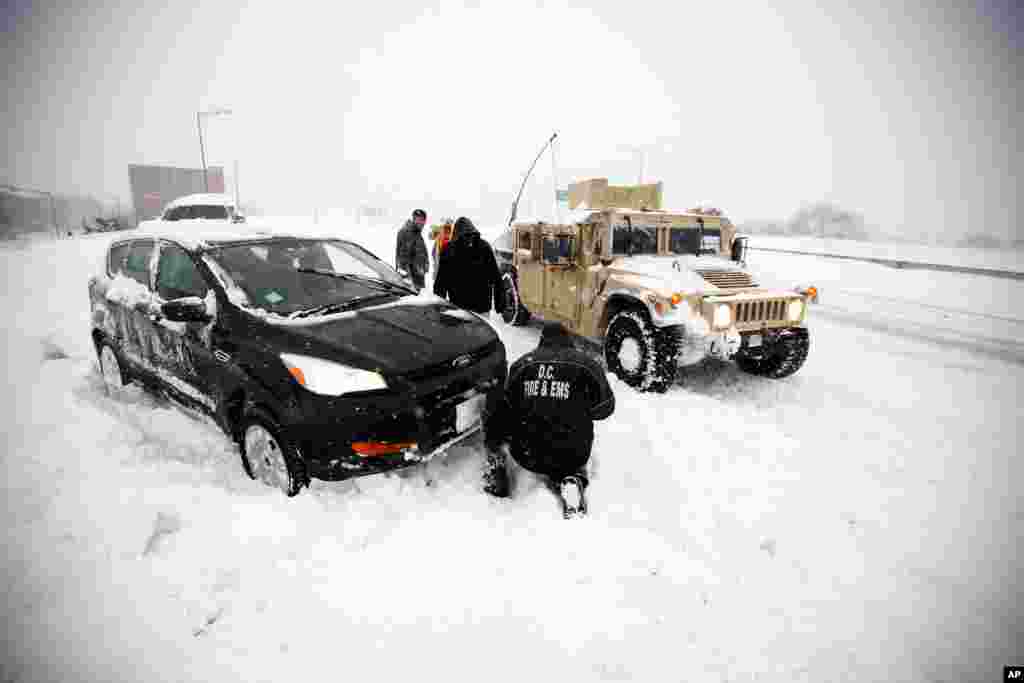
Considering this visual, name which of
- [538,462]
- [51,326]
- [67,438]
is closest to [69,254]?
[51,326]

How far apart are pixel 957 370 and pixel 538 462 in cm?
661

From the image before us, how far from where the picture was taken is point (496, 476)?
2.85 m

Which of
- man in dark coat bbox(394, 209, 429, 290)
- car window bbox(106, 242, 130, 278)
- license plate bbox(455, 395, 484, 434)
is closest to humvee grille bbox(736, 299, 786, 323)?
license plate bbox(455, 395, 484, 434)

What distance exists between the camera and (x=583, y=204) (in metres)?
8.71

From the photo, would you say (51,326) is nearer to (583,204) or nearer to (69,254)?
(583,204)

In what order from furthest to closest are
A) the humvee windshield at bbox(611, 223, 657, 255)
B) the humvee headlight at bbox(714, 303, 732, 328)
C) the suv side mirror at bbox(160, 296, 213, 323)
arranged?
the humvee windshield at bbox(611, 223, 657, 255), the humvee headlight at bbox(714, 303, 732, 328), the suv side mirror at bbox(160, 296, 213, 323)

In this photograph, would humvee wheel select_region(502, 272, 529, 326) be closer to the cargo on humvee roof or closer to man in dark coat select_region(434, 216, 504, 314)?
the cargo on humvee roof

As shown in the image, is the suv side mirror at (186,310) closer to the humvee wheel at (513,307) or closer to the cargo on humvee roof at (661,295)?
the cargo on humvee roof at (661,295)

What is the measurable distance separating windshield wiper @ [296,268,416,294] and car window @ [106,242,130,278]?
1.82m

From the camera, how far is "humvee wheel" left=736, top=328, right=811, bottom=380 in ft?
15.3

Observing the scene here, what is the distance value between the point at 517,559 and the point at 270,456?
158 cm

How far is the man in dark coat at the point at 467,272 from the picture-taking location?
202 inches

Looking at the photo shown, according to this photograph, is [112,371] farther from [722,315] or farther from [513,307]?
[722,315]

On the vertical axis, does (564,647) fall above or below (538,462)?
below
